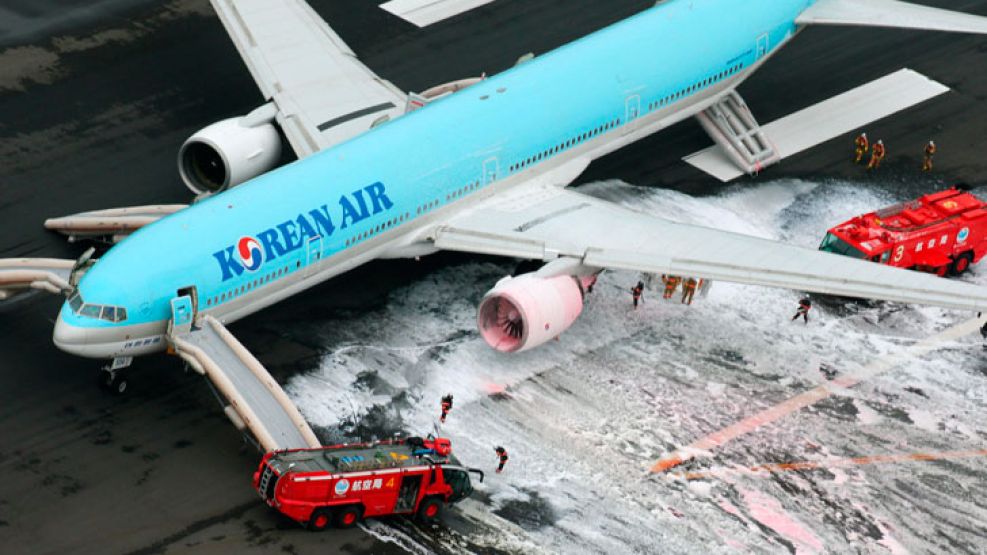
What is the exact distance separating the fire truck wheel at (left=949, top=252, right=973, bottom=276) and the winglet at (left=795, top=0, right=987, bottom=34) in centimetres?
860

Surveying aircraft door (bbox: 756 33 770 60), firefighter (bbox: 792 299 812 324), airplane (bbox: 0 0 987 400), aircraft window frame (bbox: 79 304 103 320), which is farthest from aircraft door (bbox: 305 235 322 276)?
aircraft door (bbox: 756 33 770 60)

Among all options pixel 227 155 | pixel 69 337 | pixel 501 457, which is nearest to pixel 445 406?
pixel 501 457

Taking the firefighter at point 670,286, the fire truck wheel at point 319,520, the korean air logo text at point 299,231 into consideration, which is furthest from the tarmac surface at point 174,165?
the firefighter at point 670,286

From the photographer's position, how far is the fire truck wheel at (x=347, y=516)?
3819 cm

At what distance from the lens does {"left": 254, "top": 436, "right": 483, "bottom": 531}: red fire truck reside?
3728 centimetres

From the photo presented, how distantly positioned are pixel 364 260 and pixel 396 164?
122 inches

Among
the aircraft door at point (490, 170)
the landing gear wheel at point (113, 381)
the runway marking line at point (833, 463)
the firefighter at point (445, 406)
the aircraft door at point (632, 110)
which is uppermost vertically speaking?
the aircraft door at point (632, 110)

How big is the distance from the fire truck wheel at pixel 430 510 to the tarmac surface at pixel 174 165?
797mm

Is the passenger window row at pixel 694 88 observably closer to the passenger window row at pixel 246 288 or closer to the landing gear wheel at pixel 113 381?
the passenger window row at pixel 246 288

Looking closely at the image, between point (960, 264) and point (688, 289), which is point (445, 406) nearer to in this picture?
point (688, 289)

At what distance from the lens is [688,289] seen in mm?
48719

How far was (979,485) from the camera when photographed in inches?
1658

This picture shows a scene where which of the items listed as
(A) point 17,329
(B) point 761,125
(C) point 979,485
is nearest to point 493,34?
(B) point 761,125

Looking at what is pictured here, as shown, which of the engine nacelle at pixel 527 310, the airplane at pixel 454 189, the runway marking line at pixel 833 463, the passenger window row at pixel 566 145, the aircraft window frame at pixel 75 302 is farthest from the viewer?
the passenger window row at pixel 566 145
